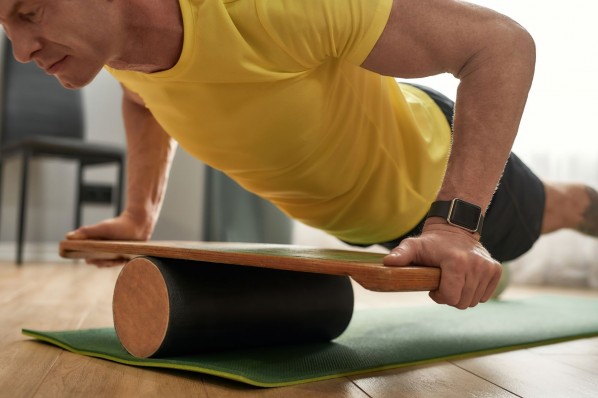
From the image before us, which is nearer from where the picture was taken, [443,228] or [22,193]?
[443,228]

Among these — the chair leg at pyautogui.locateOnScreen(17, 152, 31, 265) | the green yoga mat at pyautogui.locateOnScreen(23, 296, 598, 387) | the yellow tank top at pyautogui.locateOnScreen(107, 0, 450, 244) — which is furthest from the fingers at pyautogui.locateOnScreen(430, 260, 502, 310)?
the chair leg at pyautogui.locateOnScreen(17, 152, 31, 265)

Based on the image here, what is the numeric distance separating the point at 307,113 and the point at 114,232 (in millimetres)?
491

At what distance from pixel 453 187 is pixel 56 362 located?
0.62 metres

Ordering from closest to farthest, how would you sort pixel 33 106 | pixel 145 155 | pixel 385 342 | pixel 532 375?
pixel 532 375, pixel 385 342, pixel 145 155, pixel 33 106

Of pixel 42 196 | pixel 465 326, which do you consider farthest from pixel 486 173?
pixel 42 196

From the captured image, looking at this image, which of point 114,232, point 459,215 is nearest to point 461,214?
point 459,215

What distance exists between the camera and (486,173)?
858 millimetres

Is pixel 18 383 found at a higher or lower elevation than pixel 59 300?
higher

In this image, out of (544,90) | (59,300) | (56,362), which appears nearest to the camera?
(56,362)

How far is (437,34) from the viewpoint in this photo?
34.1 inches

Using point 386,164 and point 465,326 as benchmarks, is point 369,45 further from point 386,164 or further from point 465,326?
point 465,326

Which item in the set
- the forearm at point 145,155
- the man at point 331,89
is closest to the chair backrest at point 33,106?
the forearm at point 145,155

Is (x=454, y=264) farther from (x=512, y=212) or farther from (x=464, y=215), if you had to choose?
(x=512, y=212)

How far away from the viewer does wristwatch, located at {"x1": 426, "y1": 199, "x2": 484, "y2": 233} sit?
82 cm
